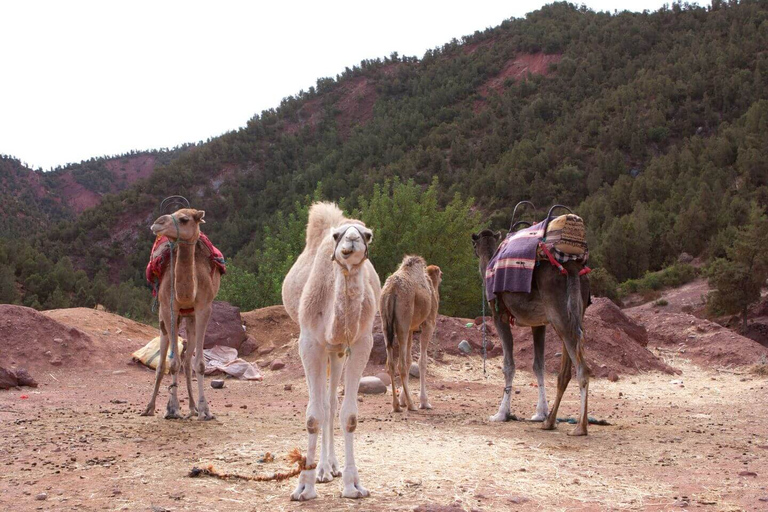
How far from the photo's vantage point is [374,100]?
9606 cm

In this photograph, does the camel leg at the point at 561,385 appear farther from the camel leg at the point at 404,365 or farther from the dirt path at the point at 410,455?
the camel leg at the point at 404,365

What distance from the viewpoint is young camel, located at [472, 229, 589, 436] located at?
8383mm

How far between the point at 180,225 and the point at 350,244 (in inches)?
184

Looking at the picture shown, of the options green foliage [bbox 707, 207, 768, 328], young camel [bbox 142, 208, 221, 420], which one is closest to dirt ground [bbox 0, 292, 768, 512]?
young camel [bbox 142, 208, 221, 420]

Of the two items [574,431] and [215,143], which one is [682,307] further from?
[215,143]

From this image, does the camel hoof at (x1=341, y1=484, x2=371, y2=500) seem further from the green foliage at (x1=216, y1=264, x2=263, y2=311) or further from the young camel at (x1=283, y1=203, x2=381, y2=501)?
the green foliage at (x1=216, y1=264, x2=263, y2=311)

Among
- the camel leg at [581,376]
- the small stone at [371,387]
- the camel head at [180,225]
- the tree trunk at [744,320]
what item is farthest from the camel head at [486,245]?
the tree trunk at [744,320]

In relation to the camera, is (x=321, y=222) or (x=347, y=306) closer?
(x=347, y=306)

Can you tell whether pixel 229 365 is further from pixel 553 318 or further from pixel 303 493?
pixel 303 493

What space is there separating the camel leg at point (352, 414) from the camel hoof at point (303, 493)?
0.24 m

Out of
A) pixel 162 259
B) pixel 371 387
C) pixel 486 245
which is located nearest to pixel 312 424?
pixel 162 259

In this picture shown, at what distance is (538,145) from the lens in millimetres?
62438

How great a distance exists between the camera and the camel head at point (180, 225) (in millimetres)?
8859

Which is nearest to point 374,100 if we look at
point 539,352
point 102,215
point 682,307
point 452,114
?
point 452,114
